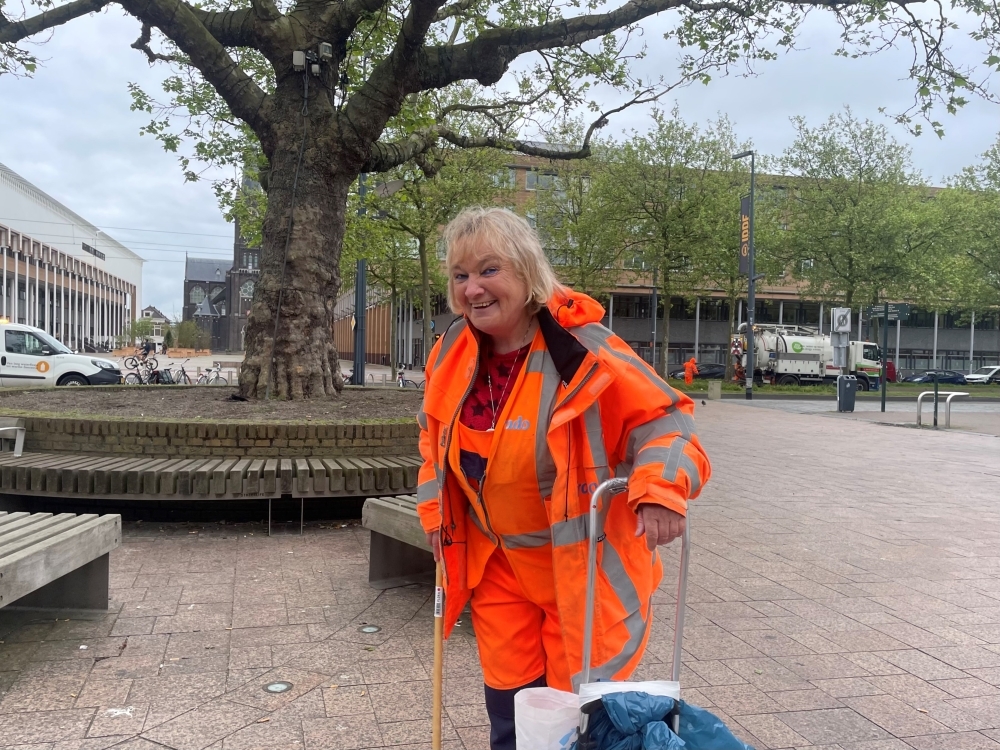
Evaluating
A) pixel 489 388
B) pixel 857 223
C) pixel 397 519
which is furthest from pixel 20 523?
pixel 857 223

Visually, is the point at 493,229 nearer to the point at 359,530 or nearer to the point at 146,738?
the point at 146,738

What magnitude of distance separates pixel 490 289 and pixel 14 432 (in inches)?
223

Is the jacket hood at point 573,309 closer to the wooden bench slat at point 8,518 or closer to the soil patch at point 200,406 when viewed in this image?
the wooden bench slat at point 8,518

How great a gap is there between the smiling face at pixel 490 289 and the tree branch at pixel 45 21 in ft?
26.6

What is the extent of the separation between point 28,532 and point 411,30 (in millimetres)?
5754

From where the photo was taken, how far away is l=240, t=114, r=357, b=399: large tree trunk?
807cm

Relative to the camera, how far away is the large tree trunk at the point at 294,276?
807cm

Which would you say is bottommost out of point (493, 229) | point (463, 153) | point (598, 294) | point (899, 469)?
point (899, 469)

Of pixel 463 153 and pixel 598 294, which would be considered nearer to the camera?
pixel 463 153

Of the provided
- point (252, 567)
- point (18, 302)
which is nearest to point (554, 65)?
point (252, 567)

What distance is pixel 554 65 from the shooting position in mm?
10594

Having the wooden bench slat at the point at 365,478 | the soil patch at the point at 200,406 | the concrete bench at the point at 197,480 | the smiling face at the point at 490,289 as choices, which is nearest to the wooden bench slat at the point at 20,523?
the concrete bench at the point at 197,480

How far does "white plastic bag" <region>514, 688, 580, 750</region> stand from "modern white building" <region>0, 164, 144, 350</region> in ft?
250

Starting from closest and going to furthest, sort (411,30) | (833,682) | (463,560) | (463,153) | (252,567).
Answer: (463,560) → (833,682) → (252,567) → (411,30) → (463,153)
